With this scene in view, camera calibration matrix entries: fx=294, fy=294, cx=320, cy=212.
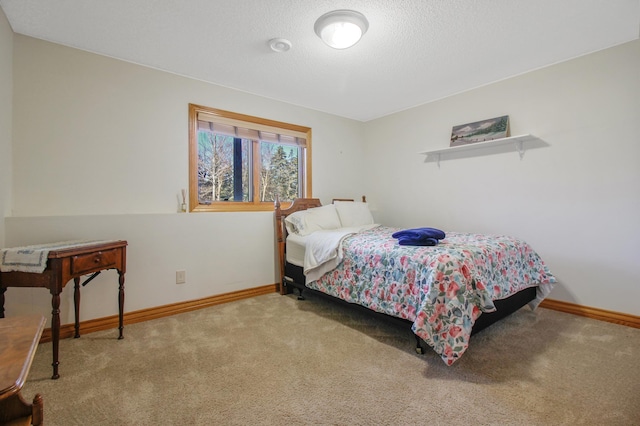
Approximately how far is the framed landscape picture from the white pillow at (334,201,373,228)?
1295 mm

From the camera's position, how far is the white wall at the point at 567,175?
2398 mm

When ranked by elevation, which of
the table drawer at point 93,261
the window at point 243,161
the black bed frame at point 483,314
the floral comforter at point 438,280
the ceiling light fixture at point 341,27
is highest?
the ceiling light fixture at point 341,27

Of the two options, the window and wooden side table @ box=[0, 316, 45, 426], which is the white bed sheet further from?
wooden side table @ box=[0, 316, 45, 426]

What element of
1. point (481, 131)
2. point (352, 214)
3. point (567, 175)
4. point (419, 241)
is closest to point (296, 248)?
point (352, 214)

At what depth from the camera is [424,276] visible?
1.89 meters

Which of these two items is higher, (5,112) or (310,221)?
(5,112)

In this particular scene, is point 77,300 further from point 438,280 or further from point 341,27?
point 341,27

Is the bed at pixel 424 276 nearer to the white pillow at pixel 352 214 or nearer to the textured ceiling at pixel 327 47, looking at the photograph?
the white pillow at pixel 352 214

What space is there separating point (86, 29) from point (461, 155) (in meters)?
3.61

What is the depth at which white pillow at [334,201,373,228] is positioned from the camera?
3541 mm

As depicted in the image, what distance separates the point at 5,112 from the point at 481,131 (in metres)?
4.04

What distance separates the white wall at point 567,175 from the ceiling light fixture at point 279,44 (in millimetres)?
2115

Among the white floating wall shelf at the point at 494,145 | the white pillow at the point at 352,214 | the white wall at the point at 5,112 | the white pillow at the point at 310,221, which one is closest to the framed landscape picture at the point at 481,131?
the white floating wall shelf at the point at 494,145

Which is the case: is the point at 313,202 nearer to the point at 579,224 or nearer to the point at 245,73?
the point at 245,73
